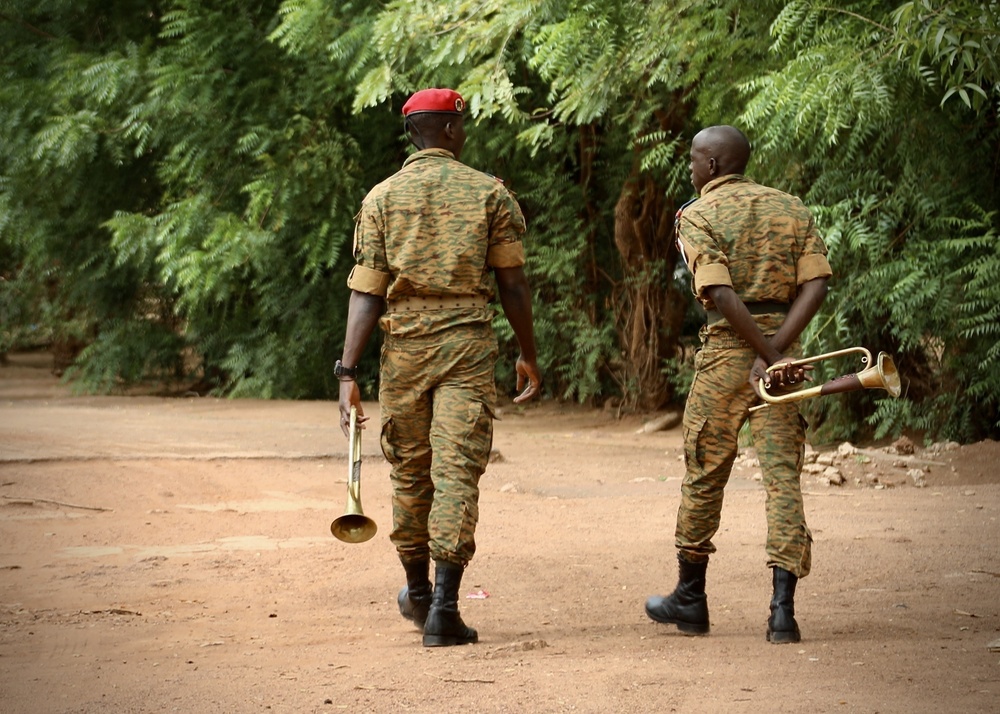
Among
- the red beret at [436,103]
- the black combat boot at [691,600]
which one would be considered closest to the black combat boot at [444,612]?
the black combat boot at [691,600]

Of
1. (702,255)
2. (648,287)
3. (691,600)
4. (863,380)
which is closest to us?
(863,380)

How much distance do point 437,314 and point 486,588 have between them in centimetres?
163

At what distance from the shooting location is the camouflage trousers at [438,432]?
4.45m

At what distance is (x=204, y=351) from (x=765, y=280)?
12561mm

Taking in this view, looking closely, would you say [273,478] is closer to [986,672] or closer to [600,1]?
[600,1]

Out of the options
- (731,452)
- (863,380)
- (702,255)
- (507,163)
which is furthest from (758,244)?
(507,163)

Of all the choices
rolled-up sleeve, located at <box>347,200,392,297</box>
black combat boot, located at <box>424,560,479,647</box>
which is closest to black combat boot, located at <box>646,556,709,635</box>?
black combat boot, located at <box>424,560,479,647</box>

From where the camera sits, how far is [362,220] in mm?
4637

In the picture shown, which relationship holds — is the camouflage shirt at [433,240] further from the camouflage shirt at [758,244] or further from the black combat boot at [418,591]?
the black combat boot at [418,591]

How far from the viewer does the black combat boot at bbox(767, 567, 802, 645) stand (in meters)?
4.41

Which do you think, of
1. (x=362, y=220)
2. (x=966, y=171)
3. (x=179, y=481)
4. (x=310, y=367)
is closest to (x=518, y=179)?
(x=310, y=367)

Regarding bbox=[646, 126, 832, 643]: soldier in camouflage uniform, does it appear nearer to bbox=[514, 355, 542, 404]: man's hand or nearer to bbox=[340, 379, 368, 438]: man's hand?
bbox=[514, 355, 542, 404]: man's hand

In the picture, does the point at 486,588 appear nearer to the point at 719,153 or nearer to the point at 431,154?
the point at 431,154

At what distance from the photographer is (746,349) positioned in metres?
4.54
